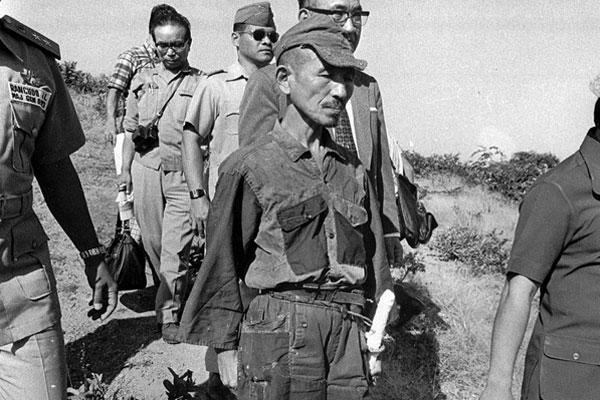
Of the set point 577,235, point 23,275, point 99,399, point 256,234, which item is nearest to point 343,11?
point 256,234

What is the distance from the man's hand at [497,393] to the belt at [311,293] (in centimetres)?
58

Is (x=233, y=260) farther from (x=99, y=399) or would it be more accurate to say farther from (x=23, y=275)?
(x=99, y=399)

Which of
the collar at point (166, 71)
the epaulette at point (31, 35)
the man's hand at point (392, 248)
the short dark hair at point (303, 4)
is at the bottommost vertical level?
the man's hand at point (392, 248)

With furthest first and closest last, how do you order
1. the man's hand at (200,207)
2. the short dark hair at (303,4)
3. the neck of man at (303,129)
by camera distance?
the man's hand at (200,207) → the short dark hair at (303,4) → the neck of man at (303,129)

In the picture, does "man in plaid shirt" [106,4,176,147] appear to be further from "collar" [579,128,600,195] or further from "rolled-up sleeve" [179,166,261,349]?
"collar" [579,128,600,195]

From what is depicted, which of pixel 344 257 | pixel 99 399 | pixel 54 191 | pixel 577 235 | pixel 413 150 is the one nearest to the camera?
pixel 577 235

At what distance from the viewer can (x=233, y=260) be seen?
2744 millimetres

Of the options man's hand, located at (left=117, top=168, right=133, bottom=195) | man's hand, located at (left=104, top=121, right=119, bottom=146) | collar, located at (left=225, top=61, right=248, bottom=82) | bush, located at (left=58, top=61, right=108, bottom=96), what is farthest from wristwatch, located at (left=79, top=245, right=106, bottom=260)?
bush, located at (left=58, top=61, right=108, bottom=96)

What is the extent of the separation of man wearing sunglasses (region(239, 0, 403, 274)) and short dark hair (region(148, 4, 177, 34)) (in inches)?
81.8

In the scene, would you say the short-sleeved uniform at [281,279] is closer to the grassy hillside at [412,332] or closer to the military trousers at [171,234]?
the grassy hillside at [412,332]

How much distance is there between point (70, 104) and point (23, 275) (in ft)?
2.36

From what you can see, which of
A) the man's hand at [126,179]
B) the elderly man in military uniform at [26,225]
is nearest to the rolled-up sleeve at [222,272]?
the elderly man in military uniform at [26,225]

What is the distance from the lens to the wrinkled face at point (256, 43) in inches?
197

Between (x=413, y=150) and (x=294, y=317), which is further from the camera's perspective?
(x=413, y=150)
